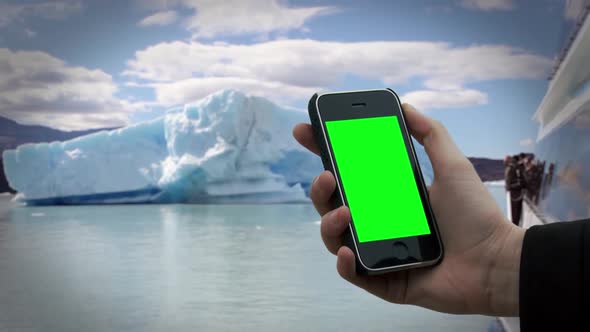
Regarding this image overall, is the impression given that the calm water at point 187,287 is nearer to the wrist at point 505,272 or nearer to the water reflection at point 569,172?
the water reflection at point 569,172

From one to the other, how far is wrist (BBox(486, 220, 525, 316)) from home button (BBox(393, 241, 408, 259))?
129mm

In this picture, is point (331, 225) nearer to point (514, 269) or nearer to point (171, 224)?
point (514, 269)

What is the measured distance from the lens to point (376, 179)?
117cm

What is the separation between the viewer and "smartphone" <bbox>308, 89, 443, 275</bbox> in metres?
1.09

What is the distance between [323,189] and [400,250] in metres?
0.16

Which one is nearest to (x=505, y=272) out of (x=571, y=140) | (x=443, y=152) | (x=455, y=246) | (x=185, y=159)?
(x=455, y=246)

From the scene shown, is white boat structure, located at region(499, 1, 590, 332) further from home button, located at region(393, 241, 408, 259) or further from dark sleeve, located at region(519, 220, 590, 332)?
dark sleeve, located at region(519, 220, 590, 332)

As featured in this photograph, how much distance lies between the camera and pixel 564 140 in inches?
204

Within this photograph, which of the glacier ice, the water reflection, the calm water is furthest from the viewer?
the glacier ice

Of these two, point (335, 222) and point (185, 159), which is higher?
point (335, 222)

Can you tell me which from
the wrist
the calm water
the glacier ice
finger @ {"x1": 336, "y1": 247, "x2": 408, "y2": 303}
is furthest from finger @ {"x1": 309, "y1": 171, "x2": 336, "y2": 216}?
the glacier ice

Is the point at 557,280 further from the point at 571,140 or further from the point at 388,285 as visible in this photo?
the point at 571,140

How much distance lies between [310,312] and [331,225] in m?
2.92

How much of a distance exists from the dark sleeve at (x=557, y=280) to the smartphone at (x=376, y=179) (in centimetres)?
35
